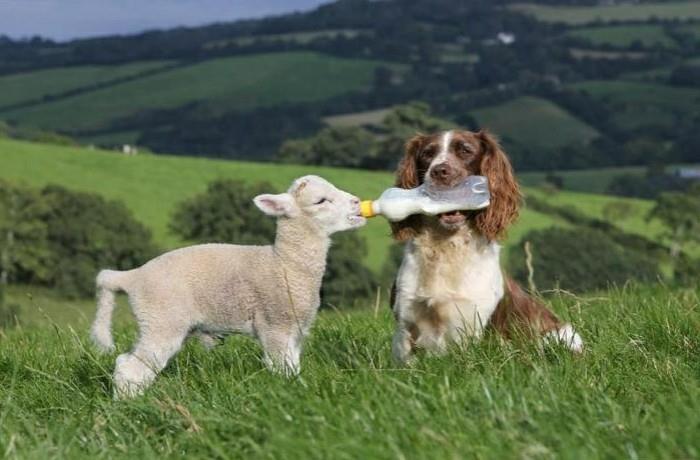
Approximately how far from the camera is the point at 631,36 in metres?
180

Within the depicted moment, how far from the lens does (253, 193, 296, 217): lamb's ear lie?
616 cm

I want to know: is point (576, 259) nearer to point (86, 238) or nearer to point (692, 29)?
point (86, 238)

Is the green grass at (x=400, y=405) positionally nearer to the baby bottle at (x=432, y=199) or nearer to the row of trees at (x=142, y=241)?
the baby bottle at (x=432, y=199)

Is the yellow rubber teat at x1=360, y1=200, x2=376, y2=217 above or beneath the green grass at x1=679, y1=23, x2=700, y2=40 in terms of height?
above

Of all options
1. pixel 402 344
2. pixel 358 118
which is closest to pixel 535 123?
pixel 358 118

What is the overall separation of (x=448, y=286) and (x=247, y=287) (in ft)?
4.92

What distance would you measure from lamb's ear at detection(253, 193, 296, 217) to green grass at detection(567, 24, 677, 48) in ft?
566

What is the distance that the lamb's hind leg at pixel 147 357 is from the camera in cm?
608

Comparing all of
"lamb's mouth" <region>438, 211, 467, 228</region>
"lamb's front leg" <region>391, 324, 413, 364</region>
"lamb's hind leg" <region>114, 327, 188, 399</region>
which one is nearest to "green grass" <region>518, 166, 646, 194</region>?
"lamb's mouth" <region>438, 211, 467, 228</region>

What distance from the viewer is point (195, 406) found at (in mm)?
5023

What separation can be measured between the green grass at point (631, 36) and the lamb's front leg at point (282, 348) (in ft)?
567

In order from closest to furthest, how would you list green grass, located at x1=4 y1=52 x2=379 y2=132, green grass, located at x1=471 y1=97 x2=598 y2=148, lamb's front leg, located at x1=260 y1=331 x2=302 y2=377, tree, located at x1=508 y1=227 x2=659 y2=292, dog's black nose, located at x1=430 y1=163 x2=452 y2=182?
lamb's front leg, located at x1=260 y1=331 x2=302 y2=377, dog's black nose, located at x1=430 y1=163 x2=452 y2=182, tree, located at x1=508 y1=227 x2=659 y2=292, green grass, located at x1=471 y1=97 x2=598 y2=148, green grass, located at x1=4 y1=52 x2=379 y2=132

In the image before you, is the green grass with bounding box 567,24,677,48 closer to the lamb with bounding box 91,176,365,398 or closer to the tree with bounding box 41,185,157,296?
the tree with bounding box 41,185,157,296

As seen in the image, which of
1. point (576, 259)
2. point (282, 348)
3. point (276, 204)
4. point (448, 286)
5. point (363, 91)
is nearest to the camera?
point (282, 348)
